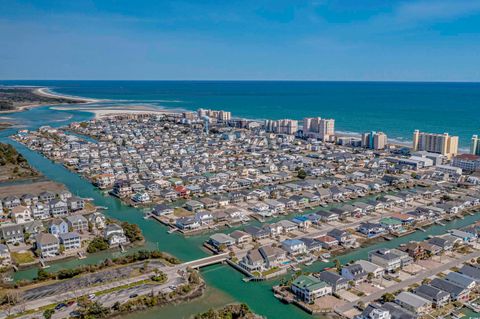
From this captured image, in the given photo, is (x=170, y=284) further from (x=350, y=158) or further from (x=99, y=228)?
(x=350, y=158)

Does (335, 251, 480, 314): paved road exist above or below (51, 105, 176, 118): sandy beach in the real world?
below

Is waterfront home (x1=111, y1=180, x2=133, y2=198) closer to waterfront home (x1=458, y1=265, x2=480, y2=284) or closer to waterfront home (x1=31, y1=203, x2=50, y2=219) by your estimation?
waterfront home (x1=31, y1=203, x2=50, y2=219)

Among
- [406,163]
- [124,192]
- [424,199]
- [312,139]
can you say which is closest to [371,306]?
[424,199]

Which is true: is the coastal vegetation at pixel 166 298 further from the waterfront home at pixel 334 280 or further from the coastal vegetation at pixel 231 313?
the waterfront home at pixel 334 280

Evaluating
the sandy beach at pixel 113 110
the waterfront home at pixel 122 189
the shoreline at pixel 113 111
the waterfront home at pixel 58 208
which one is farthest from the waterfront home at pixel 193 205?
the sandy beach at pixel 113 110

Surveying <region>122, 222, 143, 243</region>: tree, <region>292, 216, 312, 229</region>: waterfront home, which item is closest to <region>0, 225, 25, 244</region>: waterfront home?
<region>122, 222, 143, 243</region>: tree
